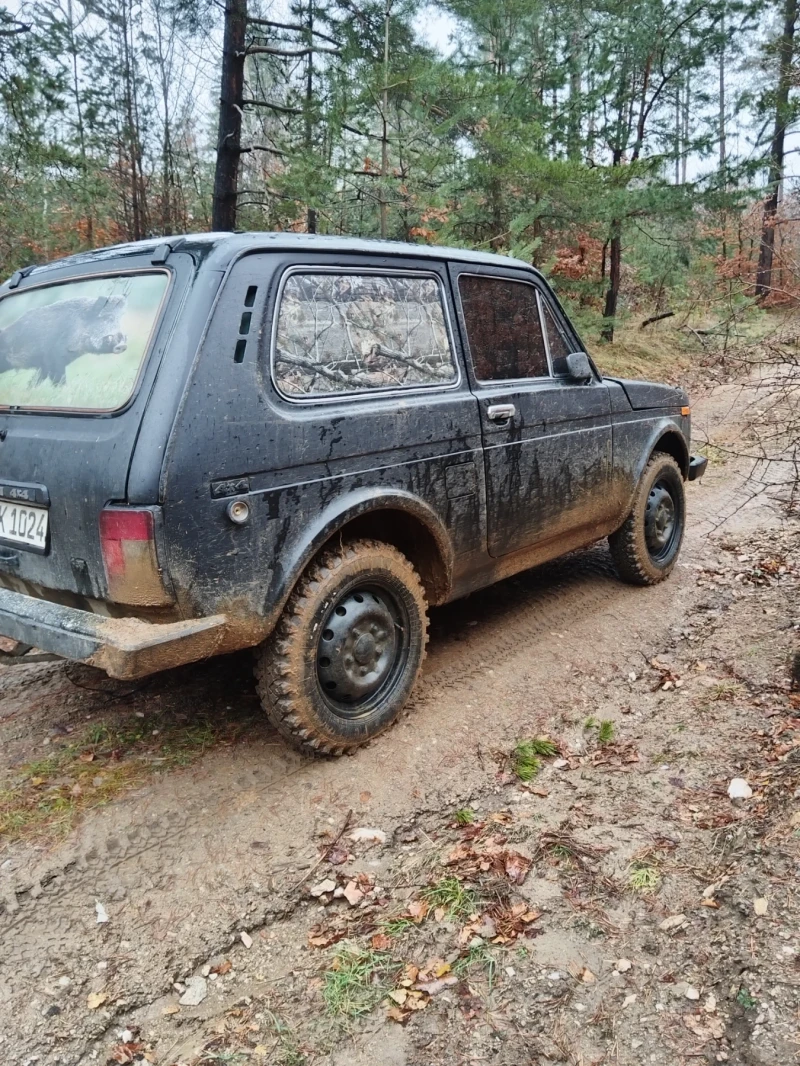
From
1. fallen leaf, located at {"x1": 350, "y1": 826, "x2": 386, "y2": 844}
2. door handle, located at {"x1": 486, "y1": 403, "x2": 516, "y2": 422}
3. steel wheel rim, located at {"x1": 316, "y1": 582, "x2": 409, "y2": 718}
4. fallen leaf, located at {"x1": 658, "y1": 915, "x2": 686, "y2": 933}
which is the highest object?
door handle, located at {"x1": 486, "y1": 403, "x2": 516, "y2": 422}

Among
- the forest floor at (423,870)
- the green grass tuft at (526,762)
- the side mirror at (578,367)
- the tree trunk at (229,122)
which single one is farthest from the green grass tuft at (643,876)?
the tree trunk at (229,122)

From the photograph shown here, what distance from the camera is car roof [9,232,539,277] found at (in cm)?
271

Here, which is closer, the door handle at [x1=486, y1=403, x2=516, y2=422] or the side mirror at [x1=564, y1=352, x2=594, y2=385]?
the door handle at [x1=486, y1=403, x2=516, y2=422]

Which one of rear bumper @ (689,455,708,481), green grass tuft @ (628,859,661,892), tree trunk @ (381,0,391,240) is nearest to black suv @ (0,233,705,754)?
green grass tuft @ (628,859,661,892)

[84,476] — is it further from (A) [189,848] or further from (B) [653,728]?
(B) [653,728]

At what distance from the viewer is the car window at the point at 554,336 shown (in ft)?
13.8

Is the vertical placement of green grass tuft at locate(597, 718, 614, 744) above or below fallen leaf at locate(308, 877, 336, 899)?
above

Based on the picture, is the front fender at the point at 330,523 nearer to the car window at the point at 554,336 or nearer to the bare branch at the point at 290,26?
the car window at the point at 554,336

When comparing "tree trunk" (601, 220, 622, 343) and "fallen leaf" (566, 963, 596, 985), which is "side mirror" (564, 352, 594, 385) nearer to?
"fallen leaf" (566, 963, 596, 985)

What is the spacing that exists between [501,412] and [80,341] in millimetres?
1888

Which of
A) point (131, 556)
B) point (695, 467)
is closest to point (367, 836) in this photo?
point (131, 556)

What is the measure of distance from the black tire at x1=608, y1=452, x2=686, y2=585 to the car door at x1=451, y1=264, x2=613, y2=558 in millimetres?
463

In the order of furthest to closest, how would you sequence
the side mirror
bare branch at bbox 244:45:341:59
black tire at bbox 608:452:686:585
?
bare branch at bbox 244:45:341:59, black tire at bbox 608:452:686:585, the side mirror

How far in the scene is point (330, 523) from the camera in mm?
2879
